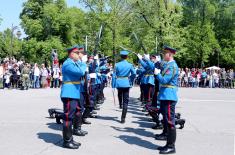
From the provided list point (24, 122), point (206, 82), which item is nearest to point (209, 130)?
point (24, 122)

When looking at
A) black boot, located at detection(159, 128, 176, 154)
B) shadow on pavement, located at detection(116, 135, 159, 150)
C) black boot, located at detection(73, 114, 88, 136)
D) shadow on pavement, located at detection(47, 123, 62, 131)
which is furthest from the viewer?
shadow on pavement, located at detection(47, 123, 62, 131)

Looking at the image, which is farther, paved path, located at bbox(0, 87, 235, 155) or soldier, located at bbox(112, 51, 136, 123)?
soldier, located at bbox(112, 51, 136, 123)

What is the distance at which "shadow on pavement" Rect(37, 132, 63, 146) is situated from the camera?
28.7ft

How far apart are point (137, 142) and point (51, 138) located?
1.77m

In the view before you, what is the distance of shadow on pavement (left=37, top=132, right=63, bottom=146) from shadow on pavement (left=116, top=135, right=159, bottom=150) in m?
1.33

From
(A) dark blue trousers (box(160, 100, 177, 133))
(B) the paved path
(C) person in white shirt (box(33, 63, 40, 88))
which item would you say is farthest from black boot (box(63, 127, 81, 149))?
(C) person in white shirt (box(33, 63, 40, 88))

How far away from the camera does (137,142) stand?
898 centimetres

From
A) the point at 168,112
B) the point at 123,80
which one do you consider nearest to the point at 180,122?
the point at 123,80

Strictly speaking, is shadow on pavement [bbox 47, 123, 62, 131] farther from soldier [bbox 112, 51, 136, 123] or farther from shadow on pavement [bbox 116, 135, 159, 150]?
soldier [bbox 112, 51, 136, 123]

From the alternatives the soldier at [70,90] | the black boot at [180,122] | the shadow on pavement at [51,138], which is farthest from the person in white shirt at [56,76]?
the soldier at [70,90]

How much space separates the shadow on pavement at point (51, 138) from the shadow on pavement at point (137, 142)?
133 centimetres

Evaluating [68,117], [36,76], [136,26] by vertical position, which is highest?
[136,26]

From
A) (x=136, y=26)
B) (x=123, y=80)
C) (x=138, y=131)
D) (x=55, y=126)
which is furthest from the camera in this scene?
(x=136, y=26)

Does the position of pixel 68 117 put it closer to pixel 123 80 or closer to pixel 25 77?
pixel 123 80
